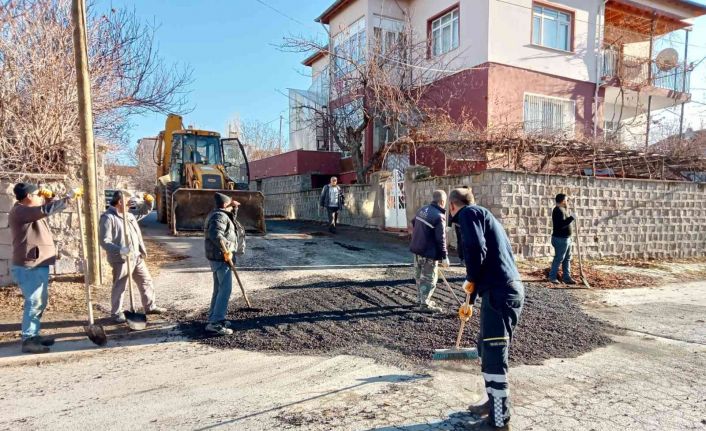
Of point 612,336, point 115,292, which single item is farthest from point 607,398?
point 115,292

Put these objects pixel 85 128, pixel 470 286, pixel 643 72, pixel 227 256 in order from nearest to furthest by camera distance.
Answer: pixel 470 286 → pixel 227 256 → pixel 85 128 → pixel 643 72

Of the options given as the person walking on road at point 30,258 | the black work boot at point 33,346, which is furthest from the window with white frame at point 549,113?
the black work boot at point 33,346

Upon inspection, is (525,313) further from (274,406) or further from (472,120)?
(472,120)

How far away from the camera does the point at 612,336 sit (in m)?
5.66

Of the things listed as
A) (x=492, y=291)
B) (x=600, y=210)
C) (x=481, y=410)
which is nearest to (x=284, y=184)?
(x=600, y=210)

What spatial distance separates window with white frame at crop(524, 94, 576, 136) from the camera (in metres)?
17.3

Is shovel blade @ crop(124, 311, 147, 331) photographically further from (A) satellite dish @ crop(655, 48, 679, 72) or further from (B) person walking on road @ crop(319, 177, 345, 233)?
(A) satellite dish @ crop(655, 48, 679, 72)

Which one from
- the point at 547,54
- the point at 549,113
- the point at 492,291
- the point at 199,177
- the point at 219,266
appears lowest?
the point at 219,266

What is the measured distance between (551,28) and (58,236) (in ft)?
59.9

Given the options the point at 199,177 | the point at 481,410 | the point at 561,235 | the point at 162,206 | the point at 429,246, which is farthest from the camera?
the point at 162,206

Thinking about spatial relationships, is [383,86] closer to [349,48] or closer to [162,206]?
[349,48]

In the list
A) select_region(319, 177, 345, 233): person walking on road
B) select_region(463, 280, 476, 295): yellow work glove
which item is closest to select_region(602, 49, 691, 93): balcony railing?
select_region(319, 177, 345, 233): person walking on road

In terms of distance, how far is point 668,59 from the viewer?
2012cm

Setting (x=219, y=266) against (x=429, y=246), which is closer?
(x=219, y=266)
